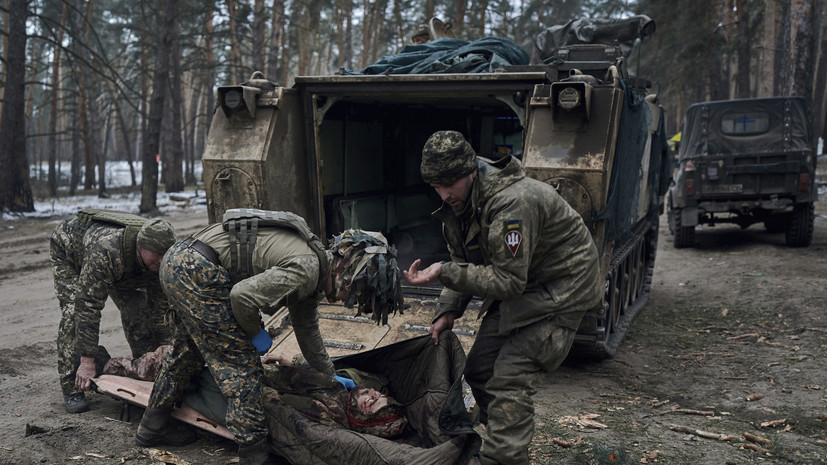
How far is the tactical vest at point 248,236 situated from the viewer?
12.1 feet

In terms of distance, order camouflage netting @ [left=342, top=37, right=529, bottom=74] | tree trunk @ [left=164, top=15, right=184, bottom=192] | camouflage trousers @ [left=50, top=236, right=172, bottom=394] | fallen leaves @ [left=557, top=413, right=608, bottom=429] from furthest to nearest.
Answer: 1. tree trunk @ [left=164, top=15, right=184, bottom=192]
2. camouflage netting @ [left=342, top=37, right=529, bottom=74]
3. camouflage trousers @ [left=50, top=236, right=172, bottom=394]
4. fallen leaves @ [left=557, top=413, right=608, bottom=429]

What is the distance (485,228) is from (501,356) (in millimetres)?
672

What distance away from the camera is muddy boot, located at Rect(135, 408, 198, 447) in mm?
4023

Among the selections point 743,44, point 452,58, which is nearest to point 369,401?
point 452,58

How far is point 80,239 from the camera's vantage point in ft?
16.0

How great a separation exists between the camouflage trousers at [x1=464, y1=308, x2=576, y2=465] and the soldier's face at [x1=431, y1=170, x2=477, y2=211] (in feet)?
2.43

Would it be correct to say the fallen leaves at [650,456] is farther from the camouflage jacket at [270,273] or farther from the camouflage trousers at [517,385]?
the camouflage jacket at [270,273]

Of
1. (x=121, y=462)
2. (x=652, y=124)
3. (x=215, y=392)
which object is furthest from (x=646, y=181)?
(x=121, y=462)

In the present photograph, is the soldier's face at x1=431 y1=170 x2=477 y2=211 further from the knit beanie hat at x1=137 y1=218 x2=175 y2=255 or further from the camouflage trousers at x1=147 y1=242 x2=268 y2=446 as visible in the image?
the knit beanie hat at x1=137 y1=218 x2=175 y2=255

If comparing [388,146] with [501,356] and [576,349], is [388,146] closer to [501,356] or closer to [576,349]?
[576,349]

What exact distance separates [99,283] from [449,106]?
5316mm

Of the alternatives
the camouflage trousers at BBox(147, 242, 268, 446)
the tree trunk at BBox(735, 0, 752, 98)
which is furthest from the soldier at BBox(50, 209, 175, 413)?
the tree trunk at BBox(735, 0, 752, 98)

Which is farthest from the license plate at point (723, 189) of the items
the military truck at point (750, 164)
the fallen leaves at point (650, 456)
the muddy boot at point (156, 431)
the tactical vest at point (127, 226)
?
the muddy boot at point (156, 431)

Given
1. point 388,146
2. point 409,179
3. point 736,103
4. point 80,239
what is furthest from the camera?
point 736,103
